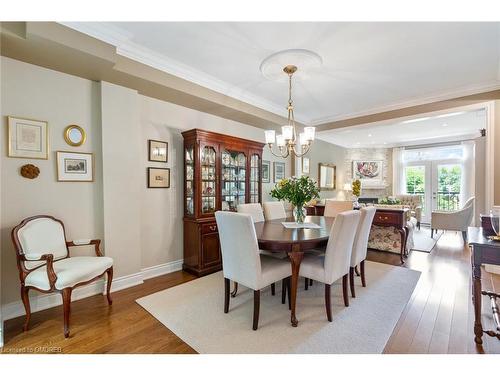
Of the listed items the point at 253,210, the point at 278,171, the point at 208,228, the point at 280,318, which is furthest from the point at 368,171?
the point at 280,318

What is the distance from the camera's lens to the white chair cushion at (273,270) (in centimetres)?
204

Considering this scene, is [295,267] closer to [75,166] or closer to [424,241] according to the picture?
[75,166]

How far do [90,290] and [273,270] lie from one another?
6.83 feet

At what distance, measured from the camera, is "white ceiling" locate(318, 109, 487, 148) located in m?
5.08

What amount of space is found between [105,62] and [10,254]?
2.02 metres

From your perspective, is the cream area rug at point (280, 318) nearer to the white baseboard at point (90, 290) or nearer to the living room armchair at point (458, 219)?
the white baseboard at point (90, 290)

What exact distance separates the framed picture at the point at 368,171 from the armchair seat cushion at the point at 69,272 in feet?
25.9

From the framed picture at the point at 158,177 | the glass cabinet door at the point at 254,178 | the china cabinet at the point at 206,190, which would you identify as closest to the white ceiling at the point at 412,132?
the glass cabinet door at the point at 254,178

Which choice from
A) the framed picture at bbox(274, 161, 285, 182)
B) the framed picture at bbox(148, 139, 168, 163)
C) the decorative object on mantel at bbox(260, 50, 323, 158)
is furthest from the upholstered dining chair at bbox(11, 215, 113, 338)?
the framed picture at bbox(274, 161, 285, 182)

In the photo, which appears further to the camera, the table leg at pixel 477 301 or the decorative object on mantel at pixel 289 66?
the decorative object on mantel at pixel 289 66

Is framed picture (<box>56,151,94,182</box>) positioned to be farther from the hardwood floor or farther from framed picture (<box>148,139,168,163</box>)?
the hardwood floor

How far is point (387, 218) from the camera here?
389 centimetres
